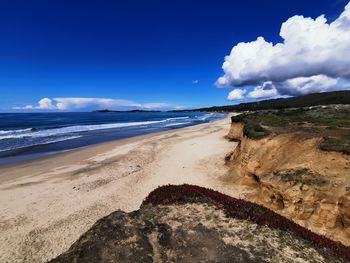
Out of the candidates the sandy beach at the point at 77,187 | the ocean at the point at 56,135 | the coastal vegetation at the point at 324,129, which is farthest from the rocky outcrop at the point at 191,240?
the ocean at the point at 56,135

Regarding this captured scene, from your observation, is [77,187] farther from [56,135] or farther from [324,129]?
[56,135]

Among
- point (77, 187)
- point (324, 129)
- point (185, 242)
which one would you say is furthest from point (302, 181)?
point (77, 187)

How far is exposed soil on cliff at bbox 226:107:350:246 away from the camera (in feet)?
29.1

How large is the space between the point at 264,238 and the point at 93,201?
8.67 m

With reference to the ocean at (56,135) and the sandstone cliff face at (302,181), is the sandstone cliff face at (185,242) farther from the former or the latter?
the ocean at (56,135)

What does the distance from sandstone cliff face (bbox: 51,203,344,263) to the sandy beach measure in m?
3.86

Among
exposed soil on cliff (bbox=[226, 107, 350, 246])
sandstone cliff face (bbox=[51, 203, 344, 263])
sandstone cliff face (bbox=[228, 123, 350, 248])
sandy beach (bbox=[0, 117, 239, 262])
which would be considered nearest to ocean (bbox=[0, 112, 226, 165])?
sandy beach (bbox=[0, 117, 239, 262])

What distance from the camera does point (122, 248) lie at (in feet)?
17.2

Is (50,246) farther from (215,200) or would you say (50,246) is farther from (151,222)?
(215,200)

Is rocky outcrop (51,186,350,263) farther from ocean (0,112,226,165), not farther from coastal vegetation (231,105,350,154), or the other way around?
ocean (0,112,226,165)

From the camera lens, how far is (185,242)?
5.57 m

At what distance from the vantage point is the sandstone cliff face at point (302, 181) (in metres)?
8.84

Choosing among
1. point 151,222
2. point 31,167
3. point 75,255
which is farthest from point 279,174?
point 31,167

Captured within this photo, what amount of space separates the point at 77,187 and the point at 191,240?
1037 centimetres
